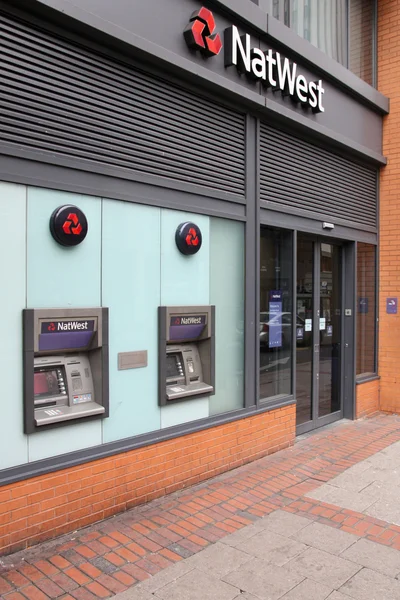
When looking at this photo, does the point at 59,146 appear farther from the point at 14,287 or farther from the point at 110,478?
the point at 110,478

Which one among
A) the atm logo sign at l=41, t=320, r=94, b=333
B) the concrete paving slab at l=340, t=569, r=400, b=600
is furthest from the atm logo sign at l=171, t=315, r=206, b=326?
the concrete paving slab at l=340, t=569, r=400, b=600

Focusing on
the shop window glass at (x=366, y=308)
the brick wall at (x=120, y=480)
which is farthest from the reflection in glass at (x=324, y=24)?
the brick wall at (x=120, y=480)

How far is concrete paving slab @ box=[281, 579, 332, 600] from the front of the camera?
3201mm

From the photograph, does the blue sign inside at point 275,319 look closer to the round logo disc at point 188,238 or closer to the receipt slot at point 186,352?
the receipt slot at point 186,352

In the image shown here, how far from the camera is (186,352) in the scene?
5141 mm

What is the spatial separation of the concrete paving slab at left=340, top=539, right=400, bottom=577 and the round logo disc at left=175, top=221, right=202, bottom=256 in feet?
9.39

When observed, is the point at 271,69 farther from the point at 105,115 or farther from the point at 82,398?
the point at 82,398

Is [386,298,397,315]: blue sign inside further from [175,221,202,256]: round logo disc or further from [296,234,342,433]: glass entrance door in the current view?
[175,221,202,256]: round logo disc

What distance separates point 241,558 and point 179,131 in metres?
3.71

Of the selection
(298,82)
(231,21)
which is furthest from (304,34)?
(231,21)

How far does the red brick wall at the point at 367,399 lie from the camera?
789 centimetres

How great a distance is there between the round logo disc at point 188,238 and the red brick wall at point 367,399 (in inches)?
164

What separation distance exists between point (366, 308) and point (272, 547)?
17.3 feet

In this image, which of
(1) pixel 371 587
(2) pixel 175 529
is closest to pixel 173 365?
(2) pixel 175 529
